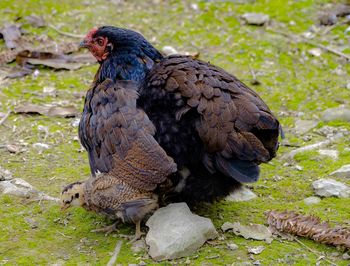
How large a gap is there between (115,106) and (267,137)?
102 centimetres

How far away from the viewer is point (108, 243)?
14.3ft

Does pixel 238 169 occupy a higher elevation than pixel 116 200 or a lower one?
higher

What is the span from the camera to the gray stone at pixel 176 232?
160 inches

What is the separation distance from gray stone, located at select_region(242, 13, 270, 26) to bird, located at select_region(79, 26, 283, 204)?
12.0ft

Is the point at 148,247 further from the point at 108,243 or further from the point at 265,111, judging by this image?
the point at 265,111

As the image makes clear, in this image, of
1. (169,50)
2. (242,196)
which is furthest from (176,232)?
(169,50)

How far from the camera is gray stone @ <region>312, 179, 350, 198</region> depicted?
4.89 meters

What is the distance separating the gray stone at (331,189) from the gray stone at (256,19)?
11.6 feet

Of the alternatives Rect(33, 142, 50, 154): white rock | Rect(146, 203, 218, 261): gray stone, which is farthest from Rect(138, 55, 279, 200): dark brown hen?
Rect(33, 142, 50, 154): white rock

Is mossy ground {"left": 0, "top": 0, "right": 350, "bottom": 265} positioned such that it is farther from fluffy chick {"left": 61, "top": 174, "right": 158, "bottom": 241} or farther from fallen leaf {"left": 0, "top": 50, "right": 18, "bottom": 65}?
fallen leaf {"left": 0, "top": 50, "right": 18, "bottom": 65}

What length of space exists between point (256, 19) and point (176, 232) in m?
4.64

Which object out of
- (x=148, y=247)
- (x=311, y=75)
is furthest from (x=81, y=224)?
(x=311, y=75)

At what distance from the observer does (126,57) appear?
4.92 m

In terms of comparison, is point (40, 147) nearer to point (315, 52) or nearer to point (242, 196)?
point (242, 196)
